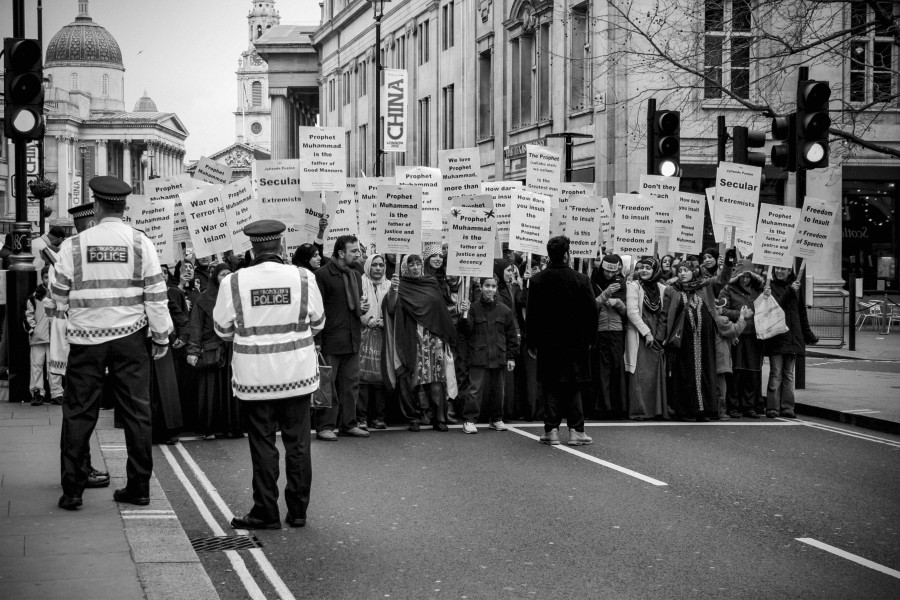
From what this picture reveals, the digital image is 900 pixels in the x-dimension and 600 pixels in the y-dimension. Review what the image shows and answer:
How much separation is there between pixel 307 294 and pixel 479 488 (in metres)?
2.23

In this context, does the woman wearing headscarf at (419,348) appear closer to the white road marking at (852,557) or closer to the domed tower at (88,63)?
the white road marking at (852,557)

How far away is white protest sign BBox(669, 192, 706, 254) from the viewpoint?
579 inches

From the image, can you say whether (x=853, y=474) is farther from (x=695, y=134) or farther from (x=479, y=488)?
(x=695, y=134)

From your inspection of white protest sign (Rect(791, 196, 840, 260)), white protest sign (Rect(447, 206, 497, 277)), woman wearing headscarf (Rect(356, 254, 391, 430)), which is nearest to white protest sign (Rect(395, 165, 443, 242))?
white protest sign (Rect(447, 206, 497, 277))

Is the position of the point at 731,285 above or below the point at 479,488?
above

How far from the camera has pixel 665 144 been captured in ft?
53.4

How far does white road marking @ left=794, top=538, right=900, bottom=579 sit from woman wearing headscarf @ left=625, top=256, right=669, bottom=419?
6.06 meters

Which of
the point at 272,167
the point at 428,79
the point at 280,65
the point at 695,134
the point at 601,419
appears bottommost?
the point at 601,419

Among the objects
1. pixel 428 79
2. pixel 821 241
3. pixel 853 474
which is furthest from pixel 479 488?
pixel 428 79

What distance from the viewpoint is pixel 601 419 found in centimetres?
1352

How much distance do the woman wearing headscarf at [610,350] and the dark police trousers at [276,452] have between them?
239 inches

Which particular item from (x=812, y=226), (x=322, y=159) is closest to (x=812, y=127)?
(x=812, y=226)

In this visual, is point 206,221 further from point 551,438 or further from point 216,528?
point 216,528

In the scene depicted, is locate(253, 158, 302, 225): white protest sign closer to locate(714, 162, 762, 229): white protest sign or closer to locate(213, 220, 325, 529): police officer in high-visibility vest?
locate(714, 162, 762, 229): white protest sign
